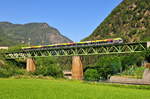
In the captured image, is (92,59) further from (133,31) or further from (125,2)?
(125,2)

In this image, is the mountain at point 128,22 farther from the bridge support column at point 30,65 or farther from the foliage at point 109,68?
the bridge support column at point 30,65

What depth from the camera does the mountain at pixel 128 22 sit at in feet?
422

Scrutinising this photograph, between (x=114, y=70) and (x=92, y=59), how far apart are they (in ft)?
171

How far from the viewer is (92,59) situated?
140 meters

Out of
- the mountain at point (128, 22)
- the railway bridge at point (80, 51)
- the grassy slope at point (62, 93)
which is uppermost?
the mountain at point (128, 22)

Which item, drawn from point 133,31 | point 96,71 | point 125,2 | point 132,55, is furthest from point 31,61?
point 125,2

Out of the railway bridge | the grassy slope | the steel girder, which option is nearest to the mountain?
the steel girder

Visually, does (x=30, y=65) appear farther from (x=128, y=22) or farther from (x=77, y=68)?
(x=128, y=22)

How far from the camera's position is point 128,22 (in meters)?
147

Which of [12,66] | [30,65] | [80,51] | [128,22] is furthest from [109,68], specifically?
[128,22]

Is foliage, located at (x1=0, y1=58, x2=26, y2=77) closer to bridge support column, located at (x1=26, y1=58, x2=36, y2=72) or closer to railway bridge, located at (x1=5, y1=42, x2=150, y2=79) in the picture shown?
bridge support column, located at (x1=26, y1=58, x2=36, y2=72)

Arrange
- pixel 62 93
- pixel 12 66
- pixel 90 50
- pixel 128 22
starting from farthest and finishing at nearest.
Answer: pixel 128 22 < pixel 12 66 < pixel 90 50 < pixel 62 93

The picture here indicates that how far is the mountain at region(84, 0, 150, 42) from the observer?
12862 centimetres

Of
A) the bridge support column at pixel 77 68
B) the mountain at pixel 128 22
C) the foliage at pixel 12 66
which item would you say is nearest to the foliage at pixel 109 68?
the bridge support column at pixel 77 68
